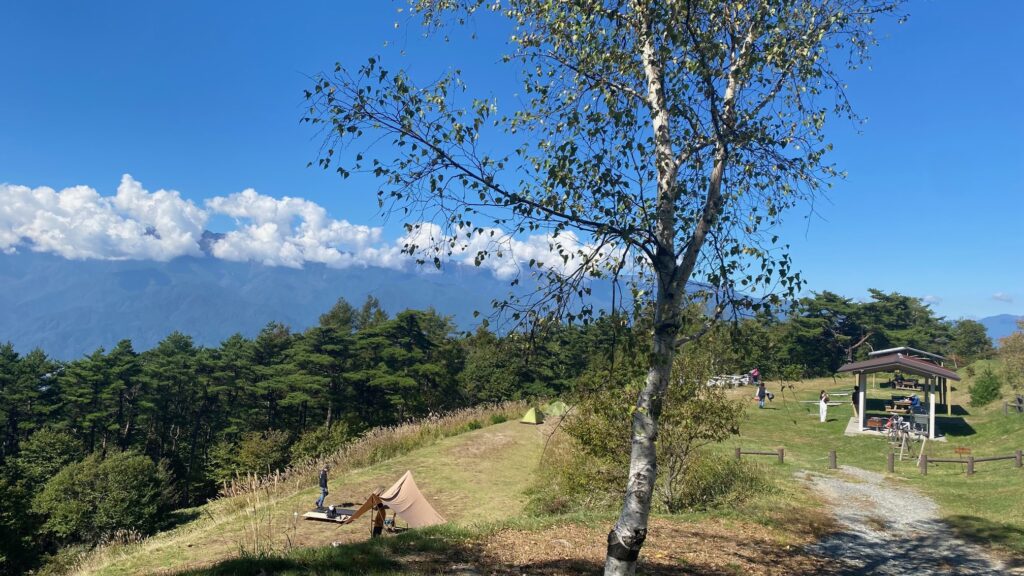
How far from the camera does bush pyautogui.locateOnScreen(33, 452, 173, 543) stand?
29844 millimetres

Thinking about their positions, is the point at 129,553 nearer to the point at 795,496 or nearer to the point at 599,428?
the point at 599,428

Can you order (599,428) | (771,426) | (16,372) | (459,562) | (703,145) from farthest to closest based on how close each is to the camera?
(16,372)
(771,426)
(599,428)
(459,562)
(703,145)

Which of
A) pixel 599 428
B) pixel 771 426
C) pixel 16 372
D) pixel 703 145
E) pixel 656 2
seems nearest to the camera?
pixel 656 2

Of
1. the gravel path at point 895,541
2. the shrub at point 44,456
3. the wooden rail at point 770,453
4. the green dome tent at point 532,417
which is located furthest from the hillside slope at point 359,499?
the shrub at point 44,456

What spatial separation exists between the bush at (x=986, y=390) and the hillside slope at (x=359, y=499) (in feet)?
85.7

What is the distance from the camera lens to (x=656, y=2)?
5.35 metres

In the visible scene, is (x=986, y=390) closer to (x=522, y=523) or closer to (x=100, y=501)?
(x=522, y=523)

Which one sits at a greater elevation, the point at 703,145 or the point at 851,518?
the point at 703,145

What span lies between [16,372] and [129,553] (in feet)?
183

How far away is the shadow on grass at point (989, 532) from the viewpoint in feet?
34.3

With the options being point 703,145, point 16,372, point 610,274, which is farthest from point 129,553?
point 16,372

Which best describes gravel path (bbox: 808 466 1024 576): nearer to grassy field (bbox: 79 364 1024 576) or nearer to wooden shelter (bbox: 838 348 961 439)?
grassy field (bbox: 79 364 1024 576)

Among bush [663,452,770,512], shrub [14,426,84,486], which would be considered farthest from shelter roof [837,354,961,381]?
shrub [14,426,84,486]

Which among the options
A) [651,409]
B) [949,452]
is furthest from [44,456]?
[949,452]
